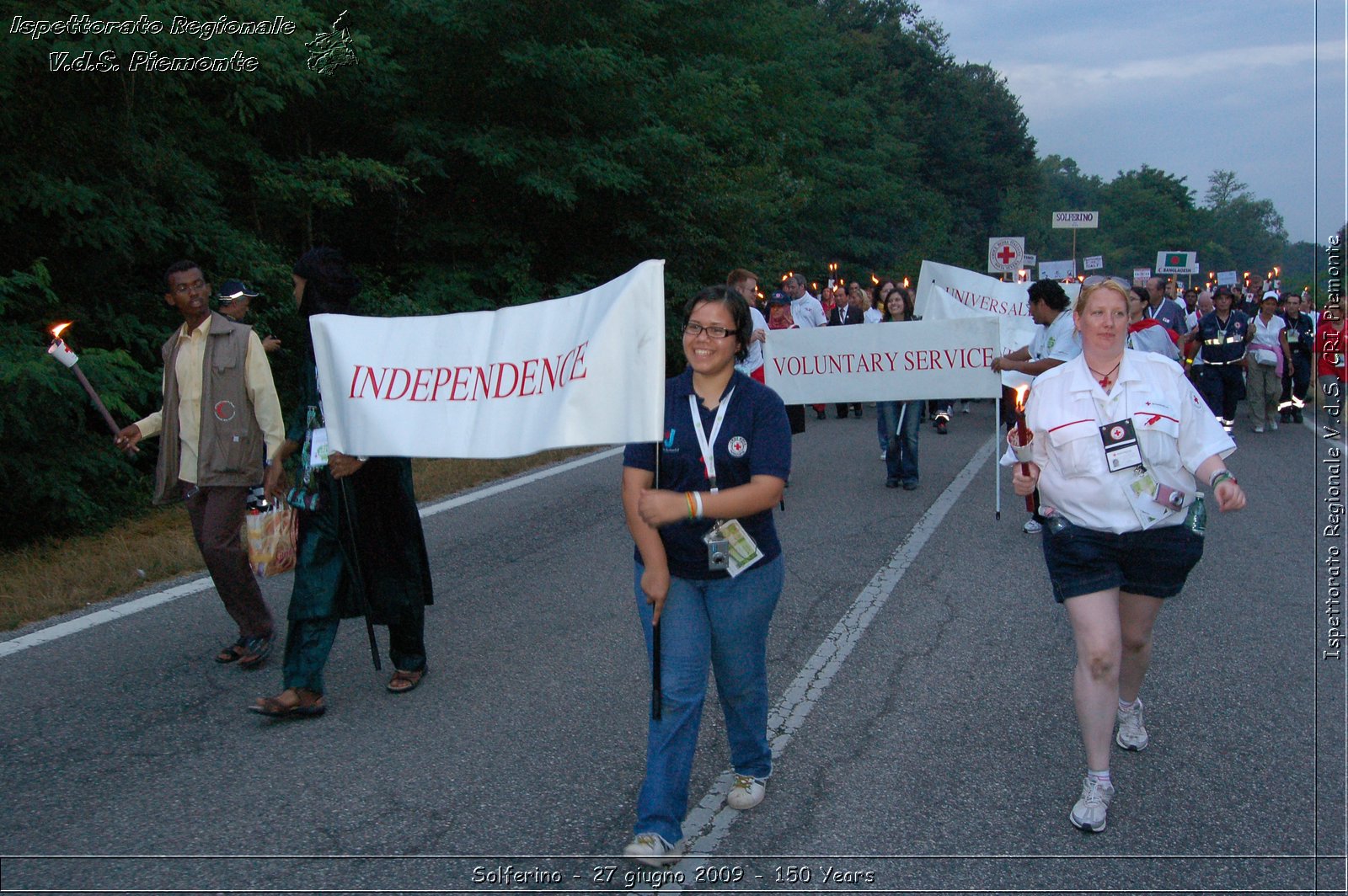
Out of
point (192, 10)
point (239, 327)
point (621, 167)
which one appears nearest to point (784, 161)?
point (621, 167)

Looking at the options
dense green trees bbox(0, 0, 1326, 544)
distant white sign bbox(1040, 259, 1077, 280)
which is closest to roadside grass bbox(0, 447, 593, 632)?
dense green trees bbox(0, 0, 1326, 544)

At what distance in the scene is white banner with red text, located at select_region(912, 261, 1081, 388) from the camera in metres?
12.2

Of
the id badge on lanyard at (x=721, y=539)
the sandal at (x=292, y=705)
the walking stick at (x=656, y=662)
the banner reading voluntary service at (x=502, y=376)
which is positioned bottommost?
the sandal at (x=292, y=705)

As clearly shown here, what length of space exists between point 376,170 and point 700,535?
1380cm

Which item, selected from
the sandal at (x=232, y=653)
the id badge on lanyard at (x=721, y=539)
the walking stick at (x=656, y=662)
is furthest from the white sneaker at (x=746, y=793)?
the sandal at (x=232, y=653)

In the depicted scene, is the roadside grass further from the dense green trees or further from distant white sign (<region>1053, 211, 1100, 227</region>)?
distant white sign (<region>1053, 211, 1100, 227</region>)

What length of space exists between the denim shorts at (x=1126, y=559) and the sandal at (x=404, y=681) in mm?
2982

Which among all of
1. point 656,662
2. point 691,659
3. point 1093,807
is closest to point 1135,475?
point 1093,807

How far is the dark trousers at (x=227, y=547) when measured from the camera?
220 inches

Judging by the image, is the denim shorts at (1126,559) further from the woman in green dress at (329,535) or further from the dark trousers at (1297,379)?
the dark trousers at (1297,379)

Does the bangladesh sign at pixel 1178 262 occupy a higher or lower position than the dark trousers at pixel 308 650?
higher

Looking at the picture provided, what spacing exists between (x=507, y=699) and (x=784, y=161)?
115ft

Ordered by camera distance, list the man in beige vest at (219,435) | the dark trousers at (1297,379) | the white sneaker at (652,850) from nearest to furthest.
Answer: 1. the white sneaker at (652,850)
2. the man in beige vest at (219,435)
3. the dark trousers at (1297,379)

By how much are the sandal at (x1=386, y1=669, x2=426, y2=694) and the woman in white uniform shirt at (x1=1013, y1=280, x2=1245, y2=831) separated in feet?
9.72
